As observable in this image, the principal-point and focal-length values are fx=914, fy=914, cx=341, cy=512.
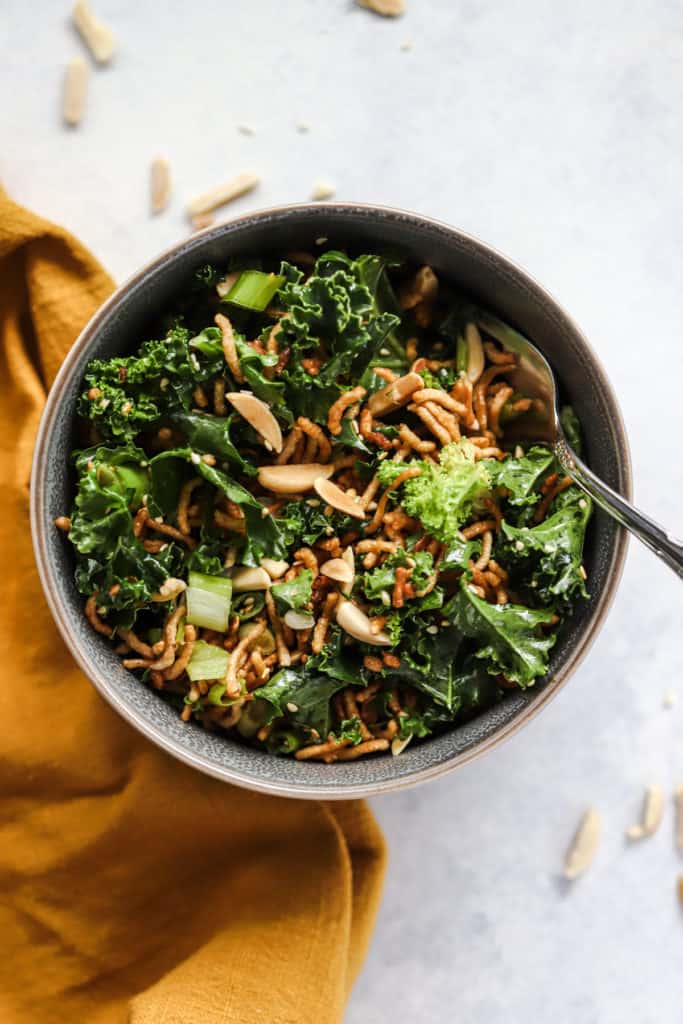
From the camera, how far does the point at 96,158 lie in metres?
2.53

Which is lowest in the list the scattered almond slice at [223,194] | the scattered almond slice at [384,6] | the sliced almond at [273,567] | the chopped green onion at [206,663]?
the chopped green onion at [206,663]

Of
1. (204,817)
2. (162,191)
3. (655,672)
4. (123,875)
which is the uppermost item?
(162,191)

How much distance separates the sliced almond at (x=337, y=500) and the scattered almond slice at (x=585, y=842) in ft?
4.23

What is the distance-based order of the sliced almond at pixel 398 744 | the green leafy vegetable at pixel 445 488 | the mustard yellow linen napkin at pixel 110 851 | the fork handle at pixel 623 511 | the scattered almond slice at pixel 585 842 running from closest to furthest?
the fork handle at pixel 623 511 < the green leafy vegetable at pixel 445 488 < the sliced almond at pixel 398 744 < the mustard yellow linen napkin at pixel 110 851 < the scattered almond slice at pixel 585 842

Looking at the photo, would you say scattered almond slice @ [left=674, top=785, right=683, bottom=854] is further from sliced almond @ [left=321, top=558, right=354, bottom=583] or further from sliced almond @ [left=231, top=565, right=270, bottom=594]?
sliced almond @ [left=231, top=565, right=270, bottom=594]

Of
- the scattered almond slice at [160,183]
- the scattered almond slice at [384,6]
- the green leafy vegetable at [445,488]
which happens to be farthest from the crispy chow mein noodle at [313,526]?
the scattered almond slice at [384,6]

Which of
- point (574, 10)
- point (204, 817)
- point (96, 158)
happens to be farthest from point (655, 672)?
point (96, 158)

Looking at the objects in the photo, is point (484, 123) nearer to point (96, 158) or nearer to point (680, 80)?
point (680, 80)

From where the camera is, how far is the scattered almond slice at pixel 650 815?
2709 millimetres

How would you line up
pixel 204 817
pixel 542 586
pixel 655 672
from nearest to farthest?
1. pixel 542 586
2. pixel 204 817
3. pixel 655 672

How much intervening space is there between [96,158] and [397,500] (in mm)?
1327

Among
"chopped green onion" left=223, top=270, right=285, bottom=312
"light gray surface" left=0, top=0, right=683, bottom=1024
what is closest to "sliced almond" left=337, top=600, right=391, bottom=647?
"chopped green onion" left=223, top=270, right=285, bottom=312

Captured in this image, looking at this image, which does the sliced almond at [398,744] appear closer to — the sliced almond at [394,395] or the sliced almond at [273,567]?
the sliced almond at [273,567]

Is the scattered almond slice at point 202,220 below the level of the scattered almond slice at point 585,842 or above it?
above
